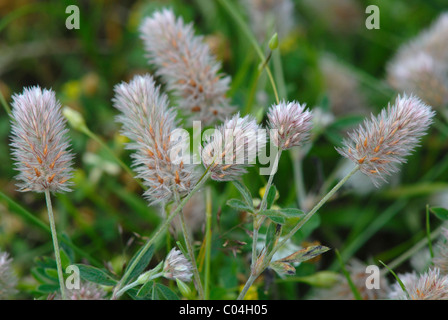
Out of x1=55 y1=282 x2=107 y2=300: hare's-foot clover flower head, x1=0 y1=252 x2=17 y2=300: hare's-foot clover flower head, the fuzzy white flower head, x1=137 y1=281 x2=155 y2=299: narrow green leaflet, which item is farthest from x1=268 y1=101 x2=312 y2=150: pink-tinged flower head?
the fuzzy white flower head

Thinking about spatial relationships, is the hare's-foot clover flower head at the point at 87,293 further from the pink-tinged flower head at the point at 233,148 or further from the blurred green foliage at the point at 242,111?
the pink-tinged flower head at the point at 233,148

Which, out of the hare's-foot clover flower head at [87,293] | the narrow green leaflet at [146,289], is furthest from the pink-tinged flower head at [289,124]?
the hare's-foot clover flower head at [87,293]

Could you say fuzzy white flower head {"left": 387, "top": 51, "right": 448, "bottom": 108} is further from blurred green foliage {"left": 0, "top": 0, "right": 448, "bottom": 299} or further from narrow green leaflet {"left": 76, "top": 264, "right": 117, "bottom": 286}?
narrow green leaflet {"left": 76, "top": 264, "right": 117, "bottom": 286}

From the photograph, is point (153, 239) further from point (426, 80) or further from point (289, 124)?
point (426, 80)
